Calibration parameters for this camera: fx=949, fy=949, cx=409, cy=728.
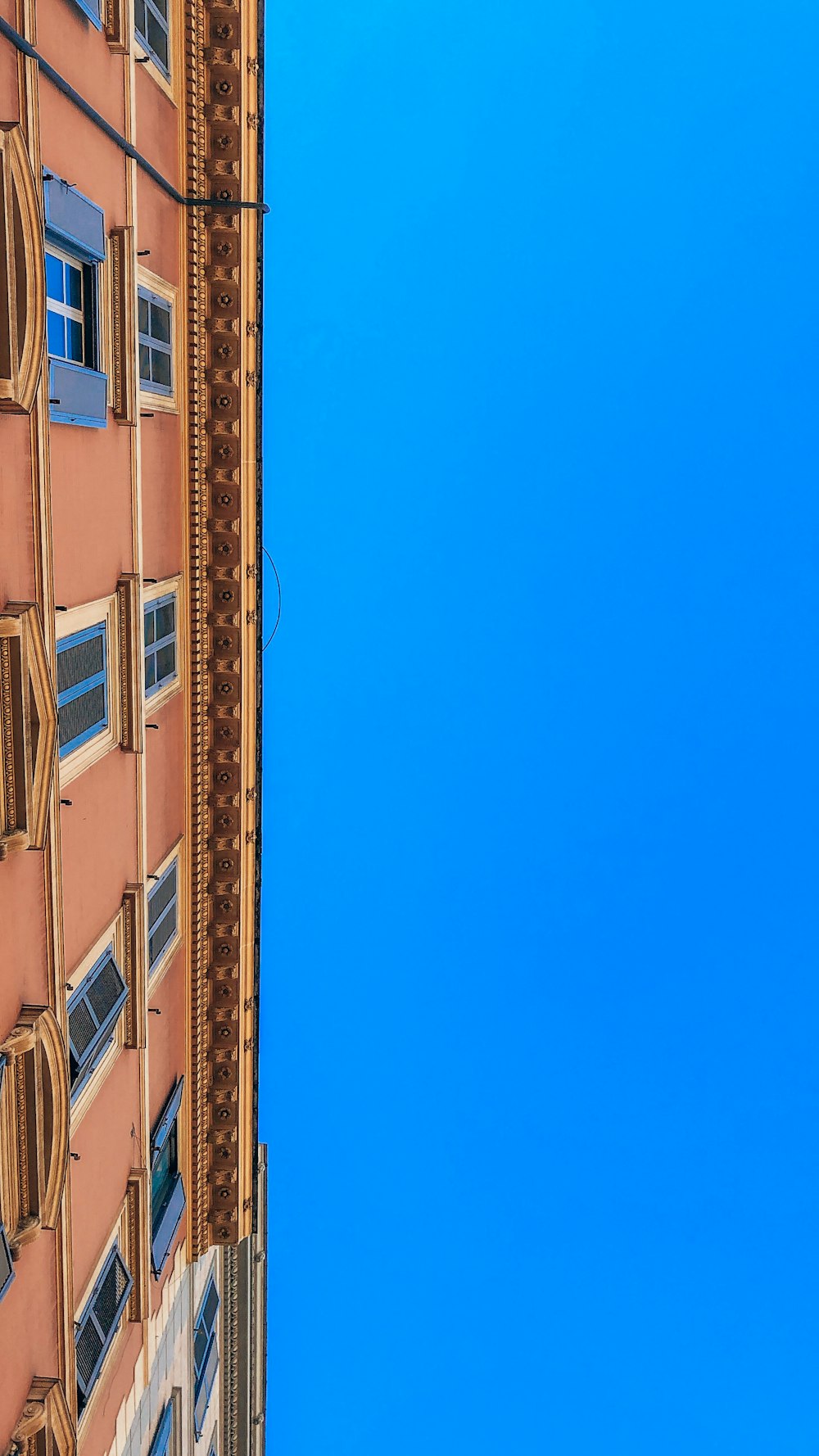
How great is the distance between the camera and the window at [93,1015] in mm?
13062

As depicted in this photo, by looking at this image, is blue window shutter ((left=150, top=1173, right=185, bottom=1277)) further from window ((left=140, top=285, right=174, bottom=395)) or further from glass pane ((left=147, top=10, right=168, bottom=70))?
glass pane ((left=147, top=10, right=168, bottom=70))

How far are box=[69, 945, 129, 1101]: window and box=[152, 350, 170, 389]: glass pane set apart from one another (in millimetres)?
9899

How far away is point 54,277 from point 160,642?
21.4 ft

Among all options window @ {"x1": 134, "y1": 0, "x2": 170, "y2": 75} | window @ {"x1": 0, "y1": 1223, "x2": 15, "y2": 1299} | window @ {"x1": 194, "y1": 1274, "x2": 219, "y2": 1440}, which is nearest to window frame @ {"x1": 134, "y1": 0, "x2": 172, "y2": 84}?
window @ {"x1": 134, "y1": 0, "x2": 170, "y2": 75}

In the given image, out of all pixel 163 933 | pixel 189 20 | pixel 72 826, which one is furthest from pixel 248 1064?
pixel 189 20

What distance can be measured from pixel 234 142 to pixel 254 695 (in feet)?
35.1

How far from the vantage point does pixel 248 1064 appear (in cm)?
2109

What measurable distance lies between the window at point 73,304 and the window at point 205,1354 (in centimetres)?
1902

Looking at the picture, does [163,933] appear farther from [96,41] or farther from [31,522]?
[96,41]

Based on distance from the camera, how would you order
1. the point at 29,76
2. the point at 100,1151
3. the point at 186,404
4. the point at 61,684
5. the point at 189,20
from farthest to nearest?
the point at 186,404 → the point at 189,20 → the point at 100,1151 → the point at 61,684 → the point at 29,76

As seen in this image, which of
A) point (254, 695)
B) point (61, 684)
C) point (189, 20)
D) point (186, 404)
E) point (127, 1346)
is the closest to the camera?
point (61, 684)

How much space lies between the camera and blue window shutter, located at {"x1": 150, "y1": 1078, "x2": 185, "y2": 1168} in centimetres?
1709

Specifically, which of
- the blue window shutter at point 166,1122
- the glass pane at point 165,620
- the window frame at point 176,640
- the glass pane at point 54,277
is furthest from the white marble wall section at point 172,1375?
the glass pane at point 54,277

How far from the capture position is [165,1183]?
1828 centimetres
